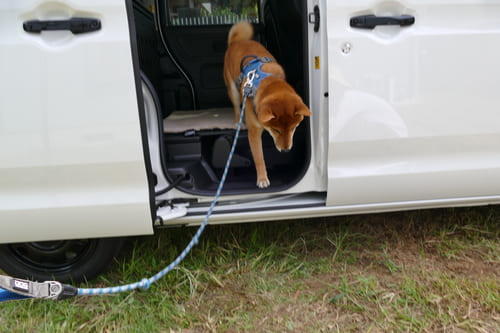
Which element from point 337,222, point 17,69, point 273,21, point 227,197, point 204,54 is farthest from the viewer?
point 204,54

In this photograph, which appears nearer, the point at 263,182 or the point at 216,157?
the point at 263,182

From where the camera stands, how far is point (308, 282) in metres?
2.05

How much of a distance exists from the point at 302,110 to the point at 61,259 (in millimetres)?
1641

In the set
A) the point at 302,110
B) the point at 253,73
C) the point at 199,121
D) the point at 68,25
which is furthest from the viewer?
the point at 199,121

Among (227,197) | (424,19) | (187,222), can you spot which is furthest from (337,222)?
(424,19)

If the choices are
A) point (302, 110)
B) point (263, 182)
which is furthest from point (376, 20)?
point (263, 182)

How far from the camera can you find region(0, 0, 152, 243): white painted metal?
5.10ft

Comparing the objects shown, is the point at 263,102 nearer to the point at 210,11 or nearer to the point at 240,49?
the point at 240,49

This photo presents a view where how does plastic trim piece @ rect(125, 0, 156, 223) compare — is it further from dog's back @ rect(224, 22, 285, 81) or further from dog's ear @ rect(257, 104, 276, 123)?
dog's back @ rect(224, 22, 285, 81)

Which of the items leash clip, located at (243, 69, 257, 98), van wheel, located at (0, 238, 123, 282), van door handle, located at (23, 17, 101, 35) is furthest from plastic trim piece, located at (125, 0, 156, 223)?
leash clip, located at (243, 69, 257, 98)

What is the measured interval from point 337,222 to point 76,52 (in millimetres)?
2028

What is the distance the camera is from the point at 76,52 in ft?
5.15

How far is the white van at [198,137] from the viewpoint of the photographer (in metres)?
1.58

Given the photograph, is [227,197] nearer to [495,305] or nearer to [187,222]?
[187,222]
